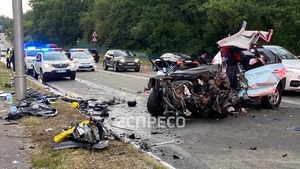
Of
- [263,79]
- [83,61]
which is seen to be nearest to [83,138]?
[263,79]

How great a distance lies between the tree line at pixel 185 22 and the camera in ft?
97.0

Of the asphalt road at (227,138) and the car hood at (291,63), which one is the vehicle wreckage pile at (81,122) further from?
the car hood at (291,63)

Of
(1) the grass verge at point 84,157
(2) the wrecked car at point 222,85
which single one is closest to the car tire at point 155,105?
(2) the wrecked car at point 222,85

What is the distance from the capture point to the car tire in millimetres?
9461

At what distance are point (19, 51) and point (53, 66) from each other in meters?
8.77

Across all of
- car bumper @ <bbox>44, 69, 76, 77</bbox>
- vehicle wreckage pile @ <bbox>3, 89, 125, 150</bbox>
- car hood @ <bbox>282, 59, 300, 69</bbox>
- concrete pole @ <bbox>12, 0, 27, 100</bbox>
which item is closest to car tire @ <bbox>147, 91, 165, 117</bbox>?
vehicle wreckage pile @ <bbox>3, 89, 125, 150</bbox>

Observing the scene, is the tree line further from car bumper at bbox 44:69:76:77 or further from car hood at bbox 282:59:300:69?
car hood at bbox 282:59:300:69

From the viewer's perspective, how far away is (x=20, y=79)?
37.7 ft

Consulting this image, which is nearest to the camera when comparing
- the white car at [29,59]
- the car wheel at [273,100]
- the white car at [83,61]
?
the car wheel at [273,100]

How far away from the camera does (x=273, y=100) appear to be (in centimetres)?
1060

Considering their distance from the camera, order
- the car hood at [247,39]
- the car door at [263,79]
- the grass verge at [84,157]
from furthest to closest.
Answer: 1. the car hood at [247,39]
2. the car door at [263,79]
3. the grass verge at [84,157]

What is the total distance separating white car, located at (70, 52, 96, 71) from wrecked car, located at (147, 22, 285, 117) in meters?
18.2

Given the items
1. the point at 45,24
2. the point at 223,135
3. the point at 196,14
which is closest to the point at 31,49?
the point at 196,14

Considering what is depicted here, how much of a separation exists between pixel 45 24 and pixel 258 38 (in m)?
78.5
